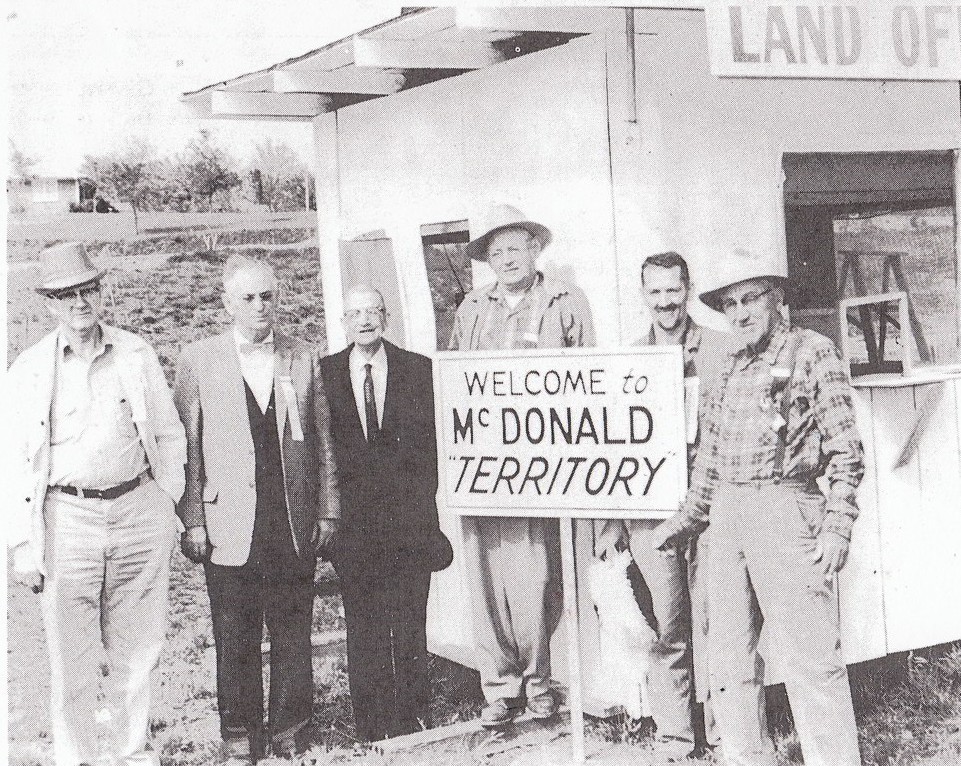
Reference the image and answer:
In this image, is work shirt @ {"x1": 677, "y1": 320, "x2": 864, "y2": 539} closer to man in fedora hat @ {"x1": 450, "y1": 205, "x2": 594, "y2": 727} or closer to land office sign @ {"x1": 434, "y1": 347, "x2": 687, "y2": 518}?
land office sign @ {"x1": 434, "y1": 347, "x2": 687, "y2": 518}

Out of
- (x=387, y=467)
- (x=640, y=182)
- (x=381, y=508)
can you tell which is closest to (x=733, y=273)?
(x=640, y=182)

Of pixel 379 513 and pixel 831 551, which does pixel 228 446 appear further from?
pixel 831 551

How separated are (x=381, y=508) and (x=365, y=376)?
0.57m

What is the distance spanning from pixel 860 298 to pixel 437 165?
1927mm

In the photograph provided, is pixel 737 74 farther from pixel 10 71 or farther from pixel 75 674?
pixel 75 674

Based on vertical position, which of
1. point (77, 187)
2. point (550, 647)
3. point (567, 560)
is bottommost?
point (550, 647)

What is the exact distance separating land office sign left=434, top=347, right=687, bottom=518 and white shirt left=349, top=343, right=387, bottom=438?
0.77 feet

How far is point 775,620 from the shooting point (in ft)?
17.7

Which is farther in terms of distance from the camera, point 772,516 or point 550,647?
point 550,647

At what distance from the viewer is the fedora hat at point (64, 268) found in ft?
17.8

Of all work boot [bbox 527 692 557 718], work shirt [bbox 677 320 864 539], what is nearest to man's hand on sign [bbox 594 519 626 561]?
work shirt [bbox 677 320 864 539]

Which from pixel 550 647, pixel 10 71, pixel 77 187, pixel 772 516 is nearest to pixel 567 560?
pixel 550 647

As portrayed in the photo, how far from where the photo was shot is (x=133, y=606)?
543 cm

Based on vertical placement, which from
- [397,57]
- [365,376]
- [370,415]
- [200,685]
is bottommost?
[200,685]
